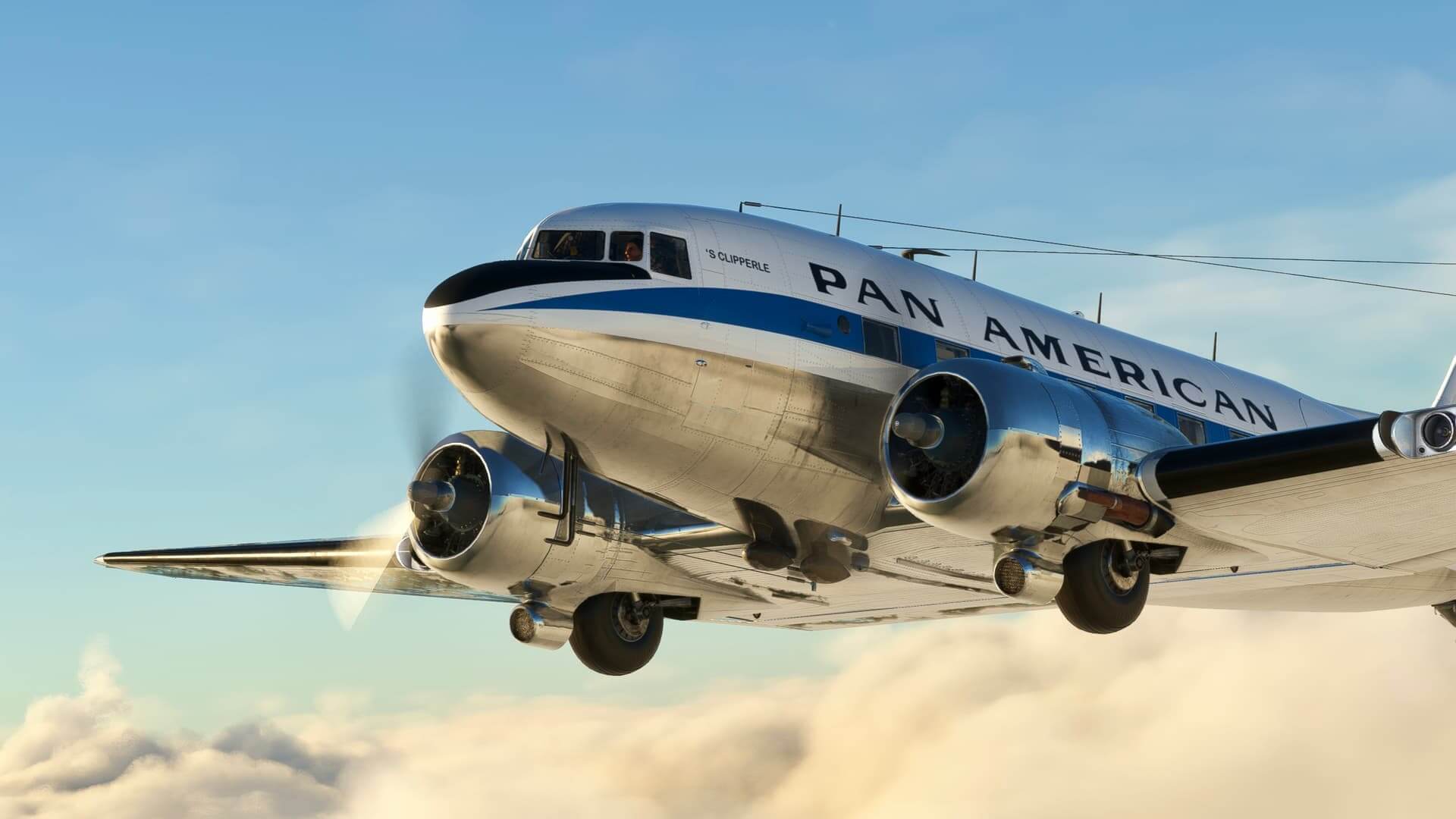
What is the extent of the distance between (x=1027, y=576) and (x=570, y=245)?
15.7ft

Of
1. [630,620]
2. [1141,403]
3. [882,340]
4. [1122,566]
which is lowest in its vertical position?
[630,620]

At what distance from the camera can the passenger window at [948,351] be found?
14773 millimetres

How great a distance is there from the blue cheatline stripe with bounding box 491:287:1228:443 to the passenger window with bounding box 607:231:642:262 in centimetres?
42

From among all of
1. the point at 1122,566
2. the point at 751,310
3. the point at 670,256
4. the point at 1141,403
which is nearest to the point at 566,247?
the point at 670,256

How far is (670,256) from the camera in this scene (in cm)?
1360

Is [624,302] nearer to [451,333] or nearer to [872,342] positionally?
[451,333]

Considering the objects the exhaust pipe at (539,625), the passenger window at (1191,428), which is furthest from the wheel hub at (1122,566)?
the exhaust pipe at (539,625)

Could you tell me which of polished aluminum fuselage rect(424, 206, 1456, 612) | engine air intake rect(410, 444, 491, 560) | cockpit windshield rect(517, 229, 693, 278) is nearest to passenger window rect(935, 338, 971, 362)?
polished aluminum fuselage rect(424, 206, 1456, 612)

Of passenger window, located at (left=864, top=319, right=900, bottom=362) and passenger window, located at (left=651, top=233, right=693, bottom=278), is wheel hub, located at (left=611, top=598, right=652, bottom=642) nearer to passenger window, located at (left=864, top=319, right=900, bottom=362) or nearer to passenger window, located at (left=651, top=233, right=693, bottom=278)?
passenger window, located at (left=864, top=319, right=900, bottom=362)

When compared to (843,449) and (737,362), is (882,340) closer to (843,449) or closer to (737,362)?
(843,449)

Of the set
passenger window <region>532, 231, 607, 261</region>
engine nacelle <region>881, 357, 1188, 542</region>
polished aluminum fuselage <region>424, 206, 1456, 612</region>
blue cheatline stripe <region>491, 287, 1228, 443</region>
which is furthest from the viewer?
passenger window <region>532, 231, 607, 261</region>

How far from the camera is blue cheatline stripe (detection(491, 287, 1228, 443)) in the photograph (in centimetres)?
1301

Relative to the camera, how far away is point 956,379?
43.6 feet

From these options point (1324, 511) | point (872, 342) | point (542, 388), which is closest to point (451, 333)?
point (542, 388)
